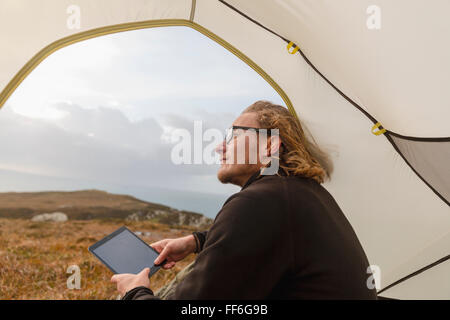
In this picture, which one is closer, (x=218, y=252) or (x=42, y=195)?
(x=218, y=252)

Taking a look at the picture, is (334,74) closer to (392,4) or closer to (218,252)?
(392,4)

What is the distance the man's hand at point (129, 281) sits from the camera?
80cm

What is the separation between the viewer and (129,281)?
0.83m

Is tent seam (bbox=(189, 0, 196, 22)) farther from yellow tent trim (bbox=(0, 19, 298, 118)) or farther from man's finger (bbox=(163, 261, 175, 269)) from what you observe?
man's finger (bbox=(163, 261, 175, 269))

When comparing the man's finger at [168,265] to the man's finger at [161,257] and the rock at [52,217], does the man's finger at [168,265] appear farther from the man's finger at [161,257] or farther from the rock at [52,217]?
the rock at [52,217]

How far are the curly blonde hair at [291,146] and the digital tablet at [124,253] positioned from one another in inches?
A: 20.8

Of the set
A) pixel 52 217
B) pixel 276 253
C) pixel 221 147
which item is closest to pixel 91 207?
pixel 52 217

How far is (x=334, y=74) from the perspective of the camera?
1.29 meters

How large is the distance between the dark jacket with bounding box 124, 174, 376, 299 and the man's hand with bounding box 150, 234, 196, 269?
338mm

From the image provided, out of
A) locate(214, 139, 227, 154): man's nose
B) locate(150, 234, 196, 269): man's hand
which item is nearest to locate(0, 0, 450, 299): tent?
locate(214, 139, 227, 154): man's nose

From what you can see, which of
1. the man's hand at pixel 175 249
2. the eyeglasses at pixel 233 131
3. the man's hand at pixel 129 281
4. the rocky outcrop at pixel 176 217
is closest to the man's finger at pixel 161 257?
the man's hand at pixel 175 249

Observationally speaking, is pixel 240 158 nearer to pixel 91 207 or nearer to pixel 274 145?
pixel 274 145

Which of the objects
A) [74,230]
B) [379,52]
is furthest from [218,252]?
[74,230]

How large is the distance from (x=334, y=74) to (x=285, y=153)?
0.49 m
